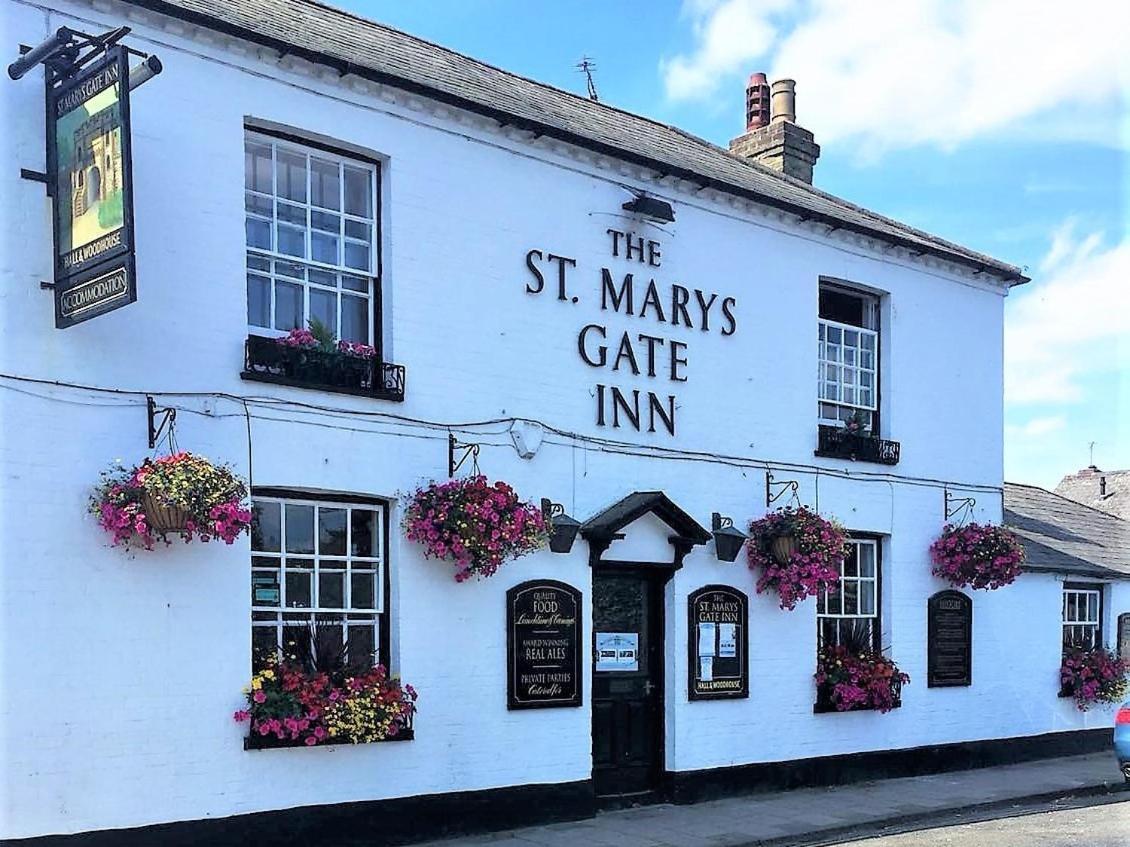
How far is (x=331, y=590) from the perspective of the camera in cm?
973

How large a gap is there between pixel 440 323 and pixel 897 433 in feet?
20.9

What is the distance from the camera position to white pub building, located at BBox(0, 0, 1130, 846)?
321 inches

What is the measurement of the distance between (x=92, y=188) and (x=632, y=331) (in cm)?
545

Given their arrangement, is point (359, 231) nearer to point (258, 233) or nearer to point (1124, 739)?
point (258, 233)

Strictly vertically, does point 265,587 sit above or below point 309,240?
below

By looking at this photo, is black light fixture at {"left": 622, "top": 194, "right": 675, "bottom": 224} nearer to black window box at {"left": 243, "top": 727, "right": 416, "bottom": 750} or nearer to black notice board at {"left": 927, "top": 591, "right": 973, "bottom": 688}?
black window box at {"left": 243, "top": 727, "right": 416, "bottom": 750}

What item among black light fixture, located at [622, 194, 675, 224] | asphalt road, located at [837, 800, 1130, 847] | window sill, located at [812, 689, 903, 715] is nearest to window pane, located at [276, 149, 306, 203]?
black light fixture, located at [622, 194, 675, 224]

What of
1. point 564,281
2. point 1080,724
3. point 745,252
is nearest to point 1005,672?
point 1080,724

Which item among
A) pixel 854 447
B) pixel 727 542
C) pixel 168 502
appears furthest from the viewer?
pixel 854 447

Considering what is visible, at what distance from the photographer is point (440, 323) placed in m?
10.4

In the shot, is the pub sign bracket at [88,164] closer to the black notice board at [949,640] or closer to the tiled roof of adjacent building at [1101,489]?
the black notice board at [949,640]

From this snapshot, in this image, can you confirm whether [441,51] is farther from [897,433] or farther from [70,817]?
[70,817]

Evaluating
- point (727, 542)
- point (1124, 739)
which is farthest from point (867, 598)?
point (1124, 739)

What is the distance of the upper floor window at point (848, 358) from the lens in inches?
553
